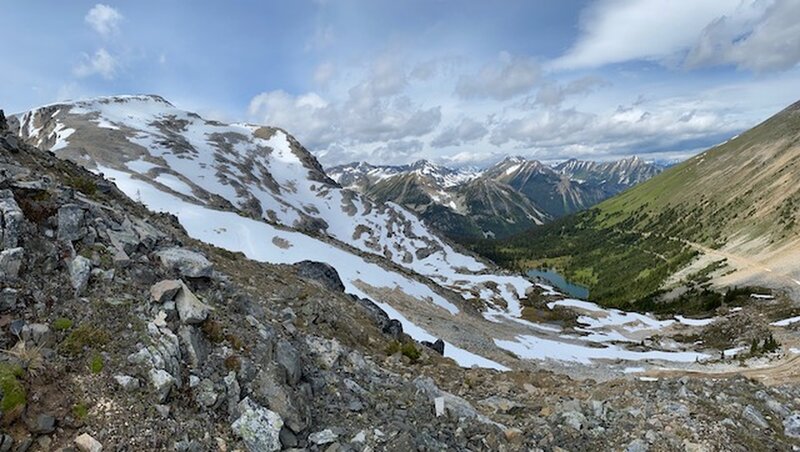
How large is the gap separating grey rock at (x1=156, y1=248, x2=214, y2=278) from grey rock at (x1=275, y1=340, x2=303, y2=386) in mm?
3614

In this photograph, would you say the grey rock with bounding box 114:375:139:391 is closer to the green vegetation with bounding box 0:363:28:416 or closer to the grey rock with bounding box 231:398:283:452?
the green vegetation with bounding box 0:363:28:416

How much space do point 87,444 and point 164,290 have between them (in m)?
4.03

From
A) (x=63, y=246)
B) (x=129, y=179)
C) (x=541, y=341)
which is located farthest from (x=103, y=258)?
(x=129, y=179)

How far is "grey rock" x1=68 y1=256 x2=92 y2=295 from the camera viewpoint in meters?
10.1

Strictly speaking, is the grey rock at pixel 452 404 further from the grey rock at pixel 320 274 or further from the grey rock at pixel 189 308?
the grey rock at pixel 320 274

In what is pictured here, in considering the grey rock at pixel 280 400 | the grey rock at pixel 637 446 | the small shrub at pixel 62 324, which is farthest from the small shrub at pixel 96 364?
the grey rock at pixel 637 446

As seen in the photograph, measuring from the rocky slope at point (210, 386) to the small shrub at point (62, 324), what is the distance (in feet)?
0.14

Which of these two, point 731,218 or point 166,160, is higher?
point 166,160

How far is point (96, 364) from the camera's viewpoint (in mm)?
8477

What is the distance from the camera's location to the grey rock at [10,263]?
938cm

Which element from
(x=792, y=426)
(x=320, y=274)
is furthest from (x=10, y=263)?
(x=320, y=274)

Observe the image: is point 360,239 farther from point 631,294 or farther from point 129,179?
point 631,294

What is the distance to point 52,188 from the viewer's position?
43.1 ft

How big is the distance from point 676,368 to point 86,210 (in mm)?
54044
